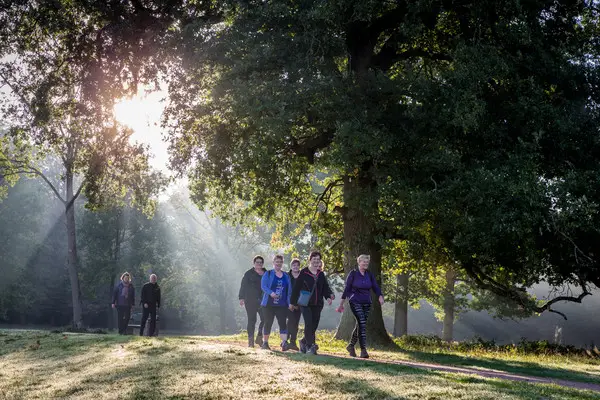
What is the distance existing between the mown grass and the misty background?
67.3 ft

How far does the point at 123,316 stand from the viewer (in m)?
23.5

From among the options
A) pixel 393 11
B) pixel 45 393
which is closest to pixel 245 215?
pixel 393 11

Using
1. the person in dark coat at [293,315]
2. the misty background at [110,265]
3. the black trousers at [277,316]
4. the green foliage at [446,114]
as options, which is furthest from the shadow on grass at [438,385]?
the misty background at [110,265]

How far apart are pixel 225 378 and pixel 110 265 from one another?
4186cm

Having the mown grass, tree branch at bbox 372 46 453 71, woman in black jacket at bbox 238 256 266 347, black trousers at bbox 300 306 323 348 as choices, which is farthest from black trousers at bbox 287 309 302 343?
tree branch at bbox 372 46 453 71

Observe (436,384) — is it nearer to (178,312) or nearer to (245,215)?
(245,215)

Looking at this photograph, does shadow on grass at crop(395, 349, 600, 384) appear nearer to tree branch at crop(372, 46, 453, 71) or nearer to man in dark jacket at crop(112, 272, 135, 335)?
tree branch at crop(372, 46, 453, 71)

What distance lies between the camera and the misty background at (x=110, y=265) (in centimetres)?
5025

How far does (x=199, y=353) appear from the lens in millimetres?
13547

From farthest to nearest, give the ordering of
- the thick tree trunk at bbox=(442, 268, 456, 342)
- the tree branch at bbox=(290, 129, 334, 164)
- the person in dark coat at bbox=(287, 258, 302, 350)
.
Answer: the thick tree trunk at bbox=(442, 268, 456, 342) < the tree branch at bbox=(290, 129, 334, 164) < the person in dark coat at bbox=(287, 258, 302, 350)

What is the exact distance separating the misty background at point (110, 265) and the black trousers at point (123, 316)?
22.0 meters

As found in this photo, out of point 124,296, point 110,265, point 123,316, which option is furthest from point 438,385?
point 110,265

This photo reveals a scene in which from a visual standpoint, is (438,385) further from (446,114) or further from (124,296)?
(124,296)

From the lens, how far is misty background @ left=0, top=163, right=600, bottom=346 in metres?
50.2
